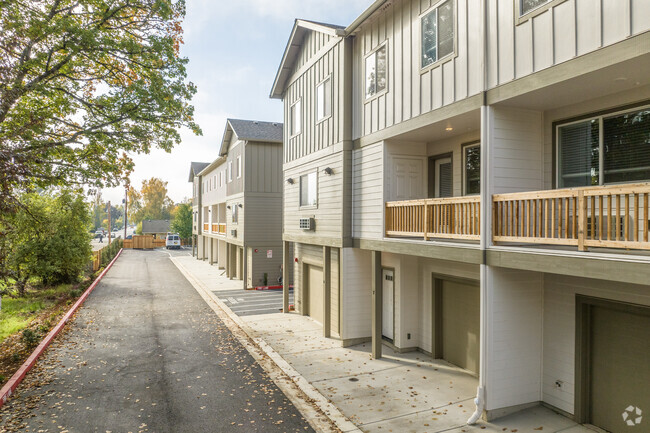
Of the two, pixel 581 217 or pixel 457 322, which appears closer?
pixel 581 217

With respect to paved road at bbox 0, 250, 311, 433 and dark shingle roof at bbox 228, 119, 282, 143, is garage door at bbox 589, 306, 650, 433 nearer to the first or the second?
paved road at bbox 0, 250, 311, 433

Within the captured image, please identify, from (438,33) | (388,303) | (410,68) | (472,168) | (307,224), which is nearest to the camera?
(438,33)

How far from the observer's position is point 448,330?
11.1 m

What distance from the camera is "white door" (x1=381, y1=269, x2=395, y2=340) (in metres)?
12.5

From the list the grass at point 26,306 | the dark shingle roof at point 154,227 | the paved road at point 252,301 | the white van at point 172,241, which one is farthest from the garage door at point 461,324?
the dark shingle roof at point 154,227

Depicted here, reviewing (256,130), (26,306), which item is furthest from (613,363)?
(256,130)

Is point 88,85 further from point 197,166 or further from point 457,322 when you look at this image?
point 197,166

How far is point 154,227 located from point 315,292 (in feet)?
219

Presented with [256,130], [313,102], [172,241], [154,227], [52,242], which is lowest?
[172,241]

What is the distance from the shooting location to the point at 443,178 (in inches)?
453

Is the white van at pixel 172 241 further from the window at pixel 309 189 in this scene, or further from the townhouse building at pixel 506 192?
the townhouse building at pixel 506 192

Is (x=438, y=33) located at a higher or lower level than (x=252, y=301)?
higher

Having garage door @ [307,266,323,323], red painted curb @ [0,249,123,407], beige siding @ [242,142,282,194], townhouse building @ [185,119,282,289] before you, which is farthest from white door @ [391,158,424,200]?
beige siding @ [242,142,282,194]

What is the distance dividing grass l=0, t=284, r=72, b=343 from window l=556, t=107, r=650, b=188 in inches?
671
